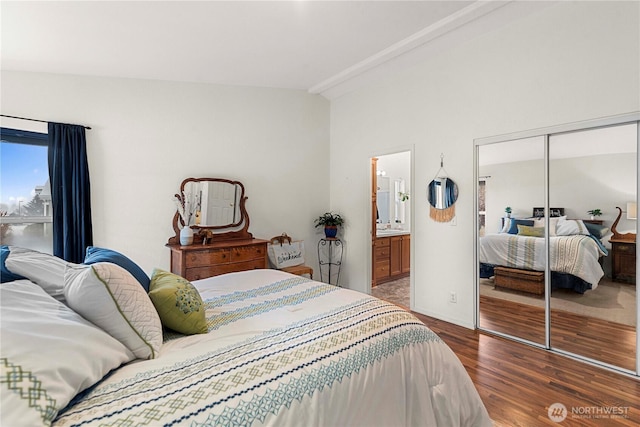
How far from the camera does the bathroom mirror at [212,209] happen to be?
3.66 m

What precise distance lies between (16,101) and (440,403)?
13.4 feet

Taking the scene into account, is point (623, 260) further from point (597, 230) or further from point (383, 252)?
point (383, 252)

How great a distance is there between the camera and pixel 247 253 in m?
3.62

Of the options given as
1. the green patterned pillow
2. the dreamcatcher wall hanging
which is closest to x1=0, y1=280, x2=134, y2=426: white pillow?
the green patterned pillow

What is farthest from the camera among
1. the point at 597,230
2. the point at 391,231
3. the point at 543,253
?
the point at 391,231

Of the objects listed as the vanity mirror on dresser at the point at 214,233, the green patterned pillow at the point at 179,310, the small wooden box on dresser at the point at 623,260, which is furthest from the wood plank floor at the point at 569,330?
the green patterned pillow at the point at 179,310

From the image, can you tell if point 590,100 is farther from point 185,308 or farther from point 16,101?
point 16,101

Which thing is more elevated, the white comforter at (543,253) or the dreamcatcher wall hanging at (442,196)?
the dreamcatcher wall hanging at (442,196)

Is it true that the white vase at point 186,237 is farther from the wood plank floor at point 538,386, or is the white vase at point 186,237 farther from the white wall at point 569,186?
the white wall at point 569,186

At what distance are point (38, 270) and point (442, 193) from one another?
3.32 metres

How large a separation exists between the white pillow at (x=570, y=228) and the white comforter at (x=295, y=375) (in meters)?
1.90

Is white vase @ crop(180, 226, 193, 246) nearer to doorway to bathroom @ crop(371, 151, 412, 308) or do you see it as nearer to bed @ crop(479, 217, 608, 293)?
doorway to bathroom @ crop(371, 151, 412, 308)

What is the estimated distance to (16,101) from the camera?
2.83 metres

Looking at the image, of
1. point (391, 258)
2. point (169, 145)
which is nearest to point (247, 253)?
point (169, 145)
